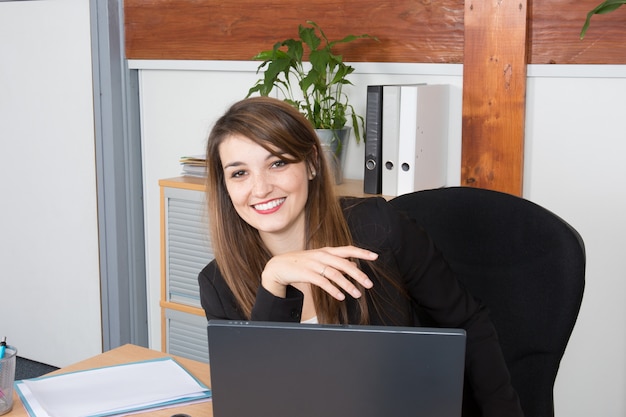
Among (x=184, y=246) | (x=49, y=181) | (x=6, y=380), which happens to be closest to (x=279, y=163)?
(x=6, y=380)

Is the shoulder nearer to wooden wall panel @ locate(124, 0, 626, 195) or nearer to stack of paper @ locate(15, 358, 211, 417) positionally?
stack of paper @ locate(15, 358, 211, 417)

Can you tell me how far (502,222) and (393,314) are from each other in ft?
0.91

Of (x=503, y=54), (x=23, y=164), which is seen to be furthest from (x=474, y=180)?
(x=23, y=164)

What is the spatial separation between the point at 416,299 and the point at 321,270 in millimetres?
415

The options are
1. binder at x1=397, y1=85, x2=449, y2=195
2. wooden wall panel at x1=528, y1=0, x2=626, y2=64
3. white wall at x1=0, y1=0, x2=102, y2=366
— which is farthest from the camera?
white wall at x1=0, y1=0, x2=102, y2=366

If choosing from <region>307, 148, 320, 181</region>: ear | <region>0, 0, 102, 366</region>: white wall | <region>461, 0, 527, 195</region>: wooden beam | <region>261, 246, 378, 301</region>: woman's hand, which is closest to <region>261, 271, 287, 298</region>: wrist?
<region>261, 246, 378, 301</region>: woman's hand

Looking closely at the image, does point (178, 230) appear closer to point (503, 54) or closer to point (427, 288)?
point (503, 54)

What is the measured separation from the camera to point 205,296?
62.5 inches

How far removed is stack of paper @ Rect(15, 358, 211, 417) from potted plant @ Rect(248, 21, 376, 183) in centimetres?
117

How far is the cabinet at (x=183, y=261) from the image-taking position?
9.74ft

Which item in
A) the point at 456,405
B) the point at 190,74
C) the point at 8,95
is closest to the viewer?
the point at 456,405

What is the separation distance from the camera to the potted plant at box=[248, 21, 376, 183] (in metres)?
2.59

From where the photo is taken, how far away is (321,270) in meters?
1.26

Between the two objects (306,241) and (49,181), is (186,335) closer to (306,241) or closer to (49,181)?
(49,181)
